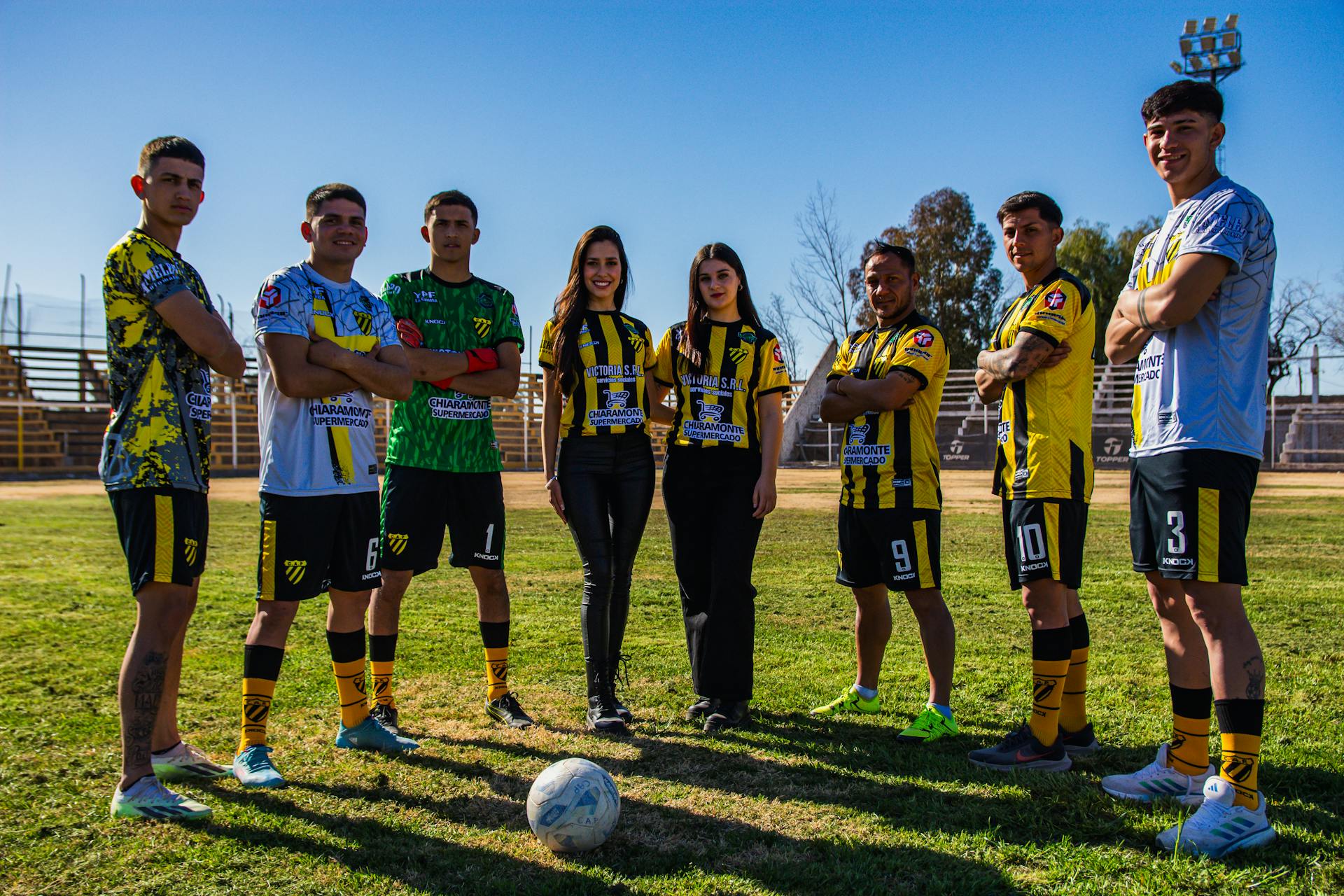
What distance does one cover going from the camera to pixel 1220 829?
282cm

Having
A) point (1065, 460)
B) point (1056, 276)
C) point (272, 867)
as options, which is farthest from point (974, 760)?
point (272, 867)

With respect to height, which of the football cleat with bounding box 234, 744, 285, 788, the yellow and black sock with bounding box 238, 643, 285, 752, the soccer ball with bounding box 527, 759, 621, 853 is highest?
the yellow and black sock with bounding box 238, 643, 285, 752

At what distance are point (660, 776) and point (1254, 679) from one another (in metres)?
2.09

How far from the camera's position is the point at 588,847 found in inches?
112

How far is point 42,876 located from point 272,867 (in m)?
0.63

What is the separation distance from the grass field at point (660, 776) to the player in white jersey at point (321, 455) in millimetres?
309

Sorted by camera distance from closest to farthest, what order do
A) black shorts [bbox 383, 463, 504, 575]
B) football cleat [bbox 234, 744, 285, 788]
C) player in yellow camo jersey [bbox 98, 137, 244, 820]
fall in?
player in yellow camo jersey [bbox 98, 137, 244, 820]
football cleat [bbox 234, 744, 285, 788]
black shorts [bbox 383, 463, 504, 575]

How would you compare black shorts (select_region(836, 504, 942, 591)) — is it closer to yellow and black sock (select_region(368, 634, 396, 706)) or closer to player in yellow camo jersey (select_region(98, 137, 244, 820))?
yellow and black sock (select_region(368, 634, 396, 706))

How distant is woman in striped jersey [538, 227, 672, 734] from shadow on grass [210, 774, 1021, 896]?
1206mm

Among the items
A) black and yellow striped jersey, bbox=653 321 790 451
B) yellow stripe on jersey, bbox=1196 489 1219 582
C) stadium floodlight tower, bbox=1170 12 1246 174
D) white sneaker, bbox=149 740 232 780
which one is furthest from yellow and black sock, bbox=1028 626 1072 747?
stadium floodlight tower, bbox=1170 12 1246 174

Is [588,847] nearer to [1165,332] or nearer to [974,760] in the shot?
[974,760]

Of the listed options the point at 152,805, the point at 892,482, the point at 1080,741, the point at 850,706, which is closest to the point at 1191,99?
the point at 892,482

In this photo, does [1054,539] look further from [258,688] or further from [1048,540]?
[258,688]

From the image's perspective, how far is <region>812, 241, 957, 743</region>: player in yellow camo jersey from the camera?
13.7 feet
